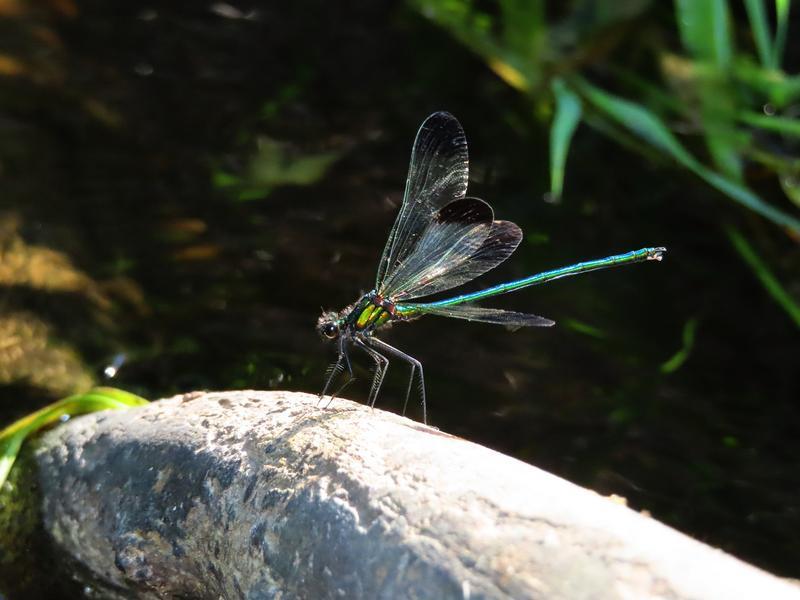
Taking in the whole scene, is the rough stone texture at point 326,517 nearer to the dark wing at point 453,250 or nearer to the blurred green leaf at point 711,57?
the dark wing at point 453,250

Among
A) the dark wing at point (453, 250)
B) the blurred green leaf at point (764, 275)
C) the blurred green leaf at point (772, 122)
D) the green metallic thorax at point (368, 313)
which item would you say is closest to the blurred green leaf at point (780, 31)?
the blurred green leaf at point (772, 122)

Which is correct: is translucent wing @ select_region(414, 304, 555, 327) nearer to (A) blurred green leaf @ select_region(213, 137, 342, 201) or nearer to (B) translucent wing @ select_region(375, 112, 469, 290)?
(B) translucent wing @ select_region(375, 112, 469, 290)

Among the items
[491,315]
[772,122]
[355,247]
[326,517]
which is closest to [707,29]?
[772,122]

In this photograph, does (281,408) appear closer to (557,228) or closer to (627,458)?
(627,458)

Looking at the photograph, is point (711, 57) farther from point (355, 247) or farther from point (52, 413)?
point (52, 413)

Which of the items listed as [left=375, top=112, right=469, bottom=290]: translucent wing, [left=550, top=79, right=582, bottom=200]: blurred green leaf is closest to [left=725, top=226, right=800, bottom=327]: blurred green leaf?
[left=550, top=79, right=582, bottom=200]: blurred green leaf

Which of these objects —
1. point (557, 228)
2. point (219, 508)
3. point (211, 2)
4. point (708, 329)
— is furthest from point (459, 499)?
point (211, 2)
